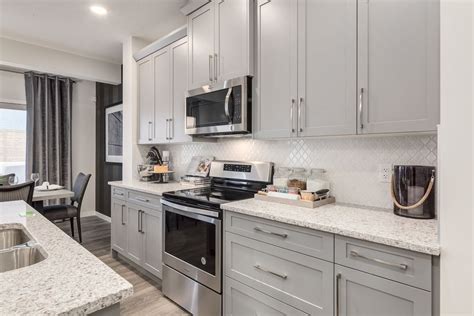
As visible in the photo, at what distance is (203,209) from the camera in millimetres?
1982

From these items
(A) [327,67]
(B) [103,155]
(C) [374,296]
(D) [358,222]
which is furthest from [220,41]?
(B) [103,155]

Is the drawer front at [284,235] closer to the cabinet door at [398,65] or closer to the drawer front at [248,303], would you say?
the drawer front at [248,303]

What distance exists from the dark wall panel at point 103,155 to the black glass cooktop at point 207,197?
8.88ft

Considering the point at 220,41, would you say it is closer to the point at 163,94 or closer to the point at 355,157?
the point at 163,94

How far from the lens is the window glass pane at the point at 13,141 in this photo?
4312 millimetres

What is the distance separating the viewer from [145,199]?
8.78 ft

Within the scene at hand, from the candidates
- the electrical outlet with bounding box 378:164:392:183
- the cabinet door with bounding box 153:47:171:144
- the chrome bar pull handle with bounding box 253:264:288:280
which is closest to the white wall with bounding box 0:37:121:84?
the cabinet door with bounding box 153:47:171:144

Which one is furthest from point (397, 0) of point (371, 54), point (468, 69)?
point (468, 69)

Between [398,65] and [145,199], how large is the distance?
92.2 inches

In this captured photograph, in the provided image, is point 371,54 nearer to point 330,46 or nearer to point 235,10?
point 330,46

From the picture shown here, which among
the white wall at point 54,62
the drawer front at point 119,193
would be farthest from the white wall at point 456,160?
the white wall at point 54,62

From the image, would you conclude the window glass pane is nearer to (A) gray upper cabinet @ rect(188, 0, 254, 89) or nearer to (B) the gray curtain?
(B) the gray curtain

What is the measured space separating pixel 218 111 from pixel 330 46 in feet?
3.35

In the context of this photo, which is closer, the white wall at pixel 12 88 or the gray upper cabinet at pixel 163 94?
the gray upper cabinet at pixel 163 94
